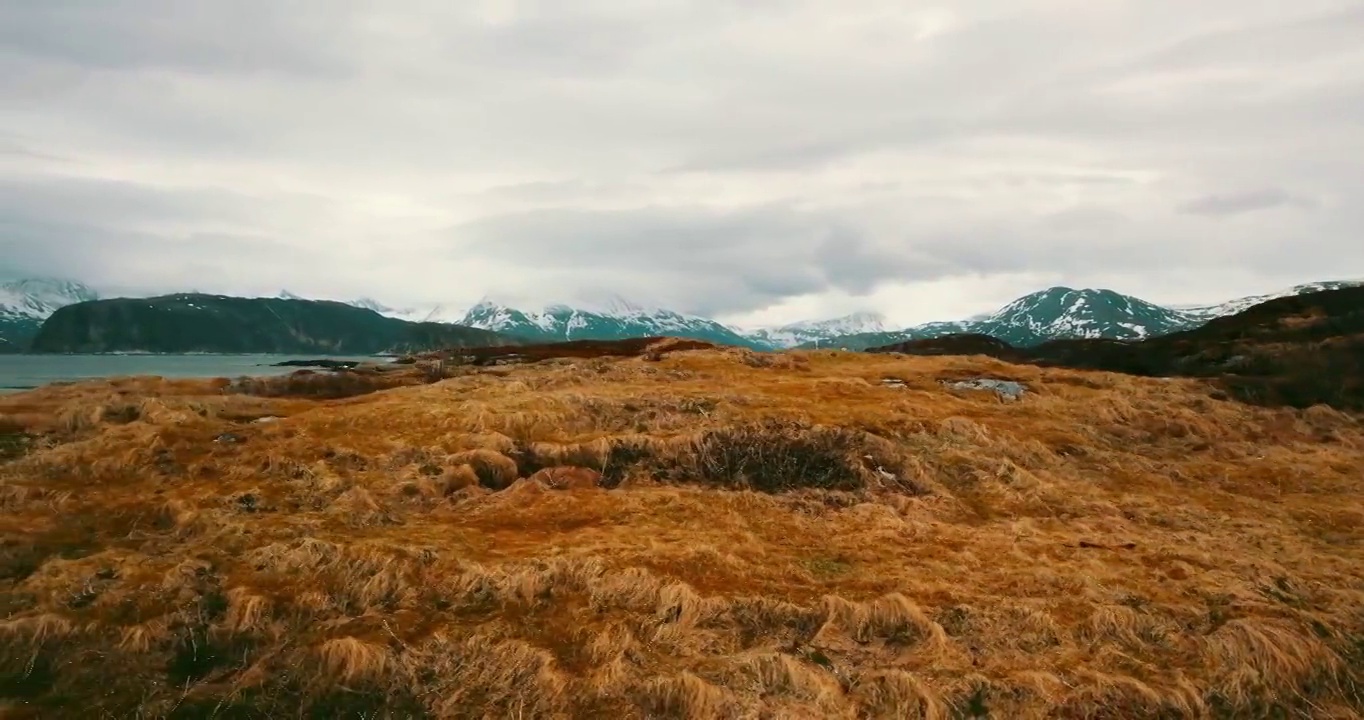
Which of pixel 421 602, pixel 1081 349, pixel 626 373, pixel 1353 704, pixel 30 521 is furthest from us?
pixel 1081 349

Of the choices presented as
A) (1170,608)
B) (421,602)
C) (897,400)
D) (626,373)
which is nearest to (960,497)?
(1170,608)

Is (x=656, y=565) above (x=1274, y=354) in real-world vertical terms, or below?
below

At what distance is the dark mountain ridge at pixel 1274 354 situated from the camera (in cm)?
4075

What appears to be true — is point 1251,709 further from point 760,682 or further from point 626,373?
point 626,373

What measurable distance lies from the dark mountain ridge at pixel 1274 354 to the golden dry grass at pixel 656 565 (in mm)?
12866

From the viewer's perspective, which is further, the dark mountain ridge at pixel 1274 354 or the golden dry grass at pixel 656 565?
the dark mountain ridge at pixel 1274 354

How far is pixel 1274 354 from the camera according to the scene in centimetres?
5278

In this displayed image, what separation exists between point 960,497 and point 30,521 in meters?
26.0

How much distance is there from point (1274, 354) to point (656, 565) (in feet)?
189

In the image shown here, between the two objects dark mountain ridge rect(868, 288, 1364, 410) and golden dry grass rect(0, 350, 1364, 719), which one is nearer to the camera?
golden dry grass rect(0, 350, 1364, 719)

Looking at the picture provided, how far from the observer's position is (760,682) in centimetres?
1241

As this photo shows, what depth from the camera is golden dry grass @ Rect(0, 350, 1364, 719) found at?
1229 centimetres

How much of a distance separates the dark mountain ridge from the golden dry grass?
12.9m

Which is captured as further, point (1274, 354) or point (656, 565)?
point (1274, 354)
